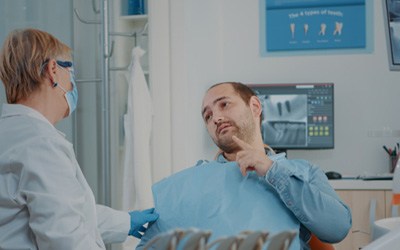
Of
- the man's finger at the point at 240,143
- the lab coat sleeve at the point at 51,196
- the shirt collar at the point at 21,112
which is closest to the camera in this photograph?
the lab coat sleeve at the point at 51,196

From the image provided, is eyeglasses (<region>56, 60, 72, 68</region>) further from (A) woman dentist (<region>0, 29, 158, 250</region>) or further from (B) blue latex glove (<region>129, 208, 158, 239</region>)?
(B) blue latex glove (<region>129, 208, 158, 239</region>)

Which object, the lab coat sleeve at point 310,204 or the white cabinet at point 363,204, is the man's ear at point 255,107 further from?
the white cabinet at point 363,204

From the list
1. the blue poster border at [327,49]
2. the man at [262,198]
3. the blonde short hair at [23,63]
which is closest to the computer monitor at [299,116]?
the blue poster border at [327,49]

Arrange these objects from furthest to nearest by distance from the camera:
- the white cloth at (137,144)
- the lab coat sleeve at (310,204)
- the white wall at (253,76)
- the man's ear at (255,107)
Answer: the white wall at (253,76) < the white cloth at (137,144) < the man's ear at (255,107) < the lab coat sleeve at (310,204)

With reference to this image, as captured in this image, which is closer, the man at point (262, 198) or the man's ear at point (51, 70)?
the man's ear at point (51, 70)

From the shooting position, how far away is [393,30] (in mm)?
3541

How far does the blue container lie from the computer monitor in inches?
35.8

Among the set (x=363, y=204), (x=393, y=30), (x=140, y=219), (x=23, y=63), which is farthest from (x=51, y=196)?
(x=393, y=30)

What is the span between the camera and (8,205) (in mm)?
1416

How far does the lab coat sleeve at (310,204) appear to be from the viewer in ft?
5.70

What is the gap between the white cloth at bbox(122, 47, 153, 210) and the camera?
11.6ft

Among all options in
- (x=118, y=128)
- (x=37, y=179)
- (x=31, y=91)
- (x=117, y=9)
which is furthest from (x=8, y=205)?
(x=117, y=9)

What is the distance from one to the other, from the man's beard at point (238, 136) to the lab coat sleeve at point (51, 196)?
0.62 m

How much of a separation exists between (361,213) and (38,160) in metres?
2.40
